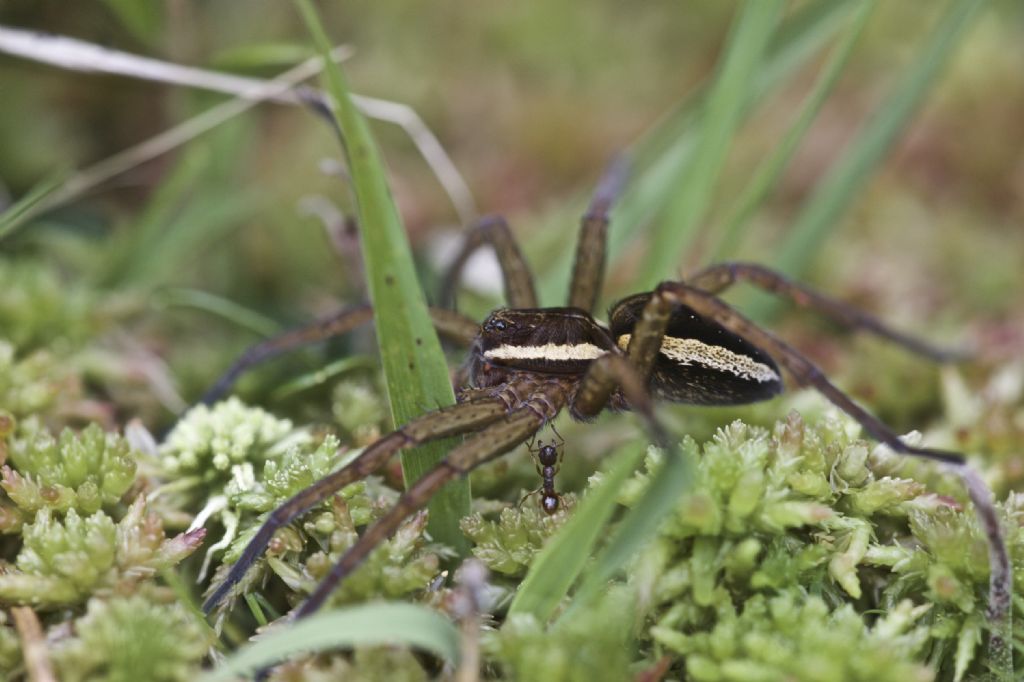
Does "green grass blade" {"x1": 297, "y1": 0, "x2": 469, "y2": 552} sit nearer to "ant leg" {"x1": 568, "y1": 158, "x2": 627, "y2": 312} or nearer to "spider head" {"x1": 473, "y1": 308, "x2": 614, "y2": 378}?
"spider head" {"x1": 473, "y1": 308, "x2": 614, "y2": 378}

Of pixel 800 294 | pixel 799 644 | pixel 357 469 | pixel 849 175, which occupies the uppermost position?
pixel 849 175

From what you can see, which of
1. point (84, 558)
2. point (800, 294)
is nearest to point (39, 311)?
point (84, 558)

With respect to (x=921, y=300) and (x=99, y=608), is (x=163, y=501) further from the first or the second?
(x=921, y=300)

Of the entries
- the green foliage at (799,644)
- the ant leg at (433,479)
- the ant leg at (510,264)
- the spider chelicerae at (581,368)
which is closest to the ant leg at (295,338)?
the spider chelicerae at (581,368)

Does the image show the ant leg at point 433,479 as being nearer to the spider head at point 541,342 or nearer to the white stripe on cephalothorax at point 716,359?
the spider head at point 541,342

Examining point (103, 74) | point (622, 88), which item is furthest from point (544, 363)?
point (622, 88)

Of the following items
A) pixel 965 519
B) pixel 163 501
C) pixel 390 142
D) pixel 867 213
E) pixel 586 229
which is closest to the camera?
pixel 965 519

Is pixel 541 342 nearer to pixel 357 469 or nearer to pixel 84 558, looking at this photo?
pixel 357 469
